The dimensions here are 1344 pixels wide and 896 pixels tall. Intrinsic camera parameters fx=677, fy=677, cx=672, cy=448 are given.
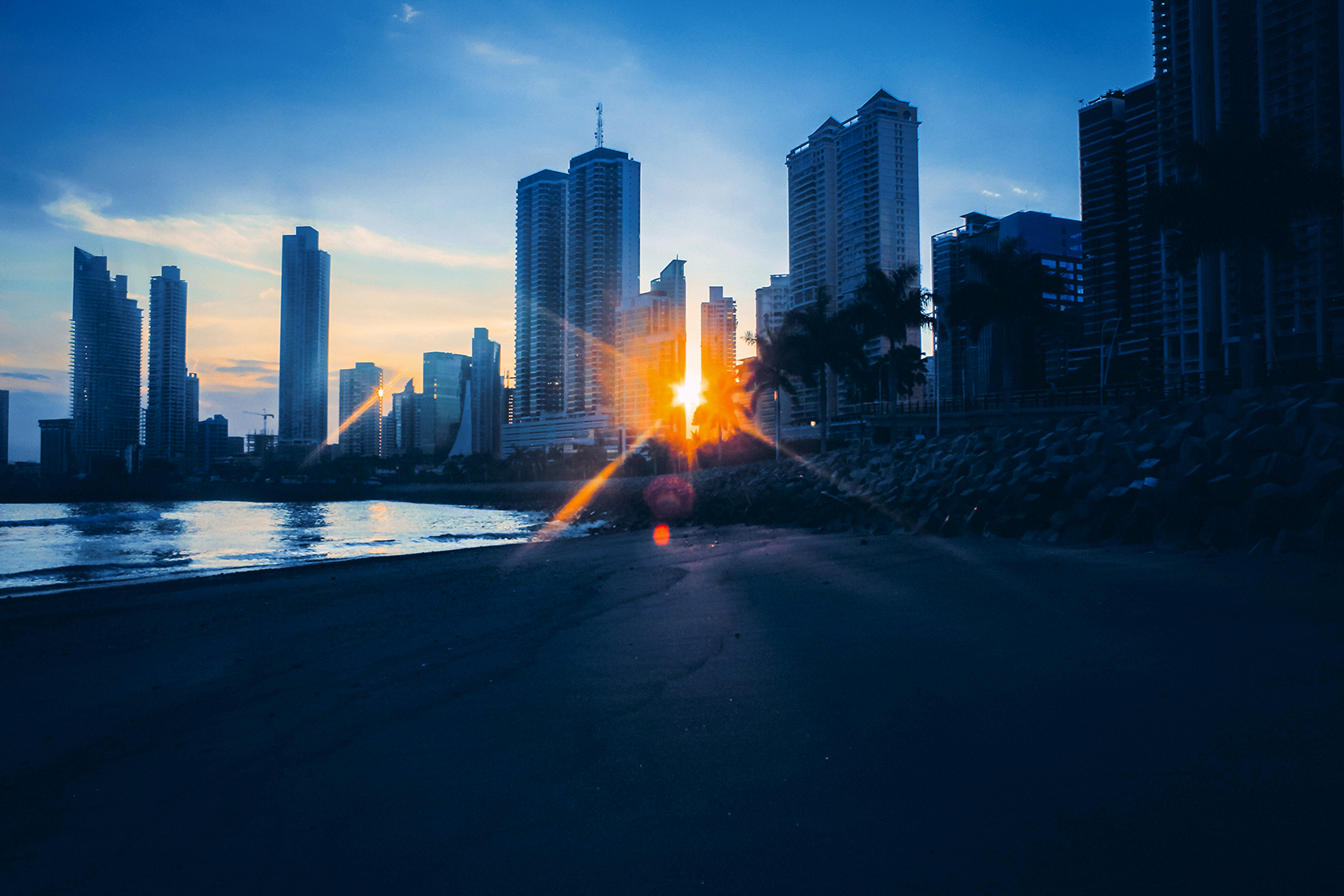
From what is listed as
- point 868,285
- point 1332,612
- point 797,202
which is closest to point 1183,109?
point 868,285

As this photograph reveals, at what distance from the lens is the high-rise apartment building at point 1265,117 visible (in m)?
41.7

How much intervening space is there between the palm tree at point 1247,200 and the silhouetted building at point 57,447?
181183 mm

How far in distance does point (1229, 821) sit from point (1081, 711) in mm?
1056

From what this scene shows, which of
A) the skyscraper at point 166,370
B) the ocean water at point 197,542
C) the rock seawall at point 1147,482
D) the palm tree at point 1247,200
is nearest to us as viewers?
the rock seawall at point 1147,482

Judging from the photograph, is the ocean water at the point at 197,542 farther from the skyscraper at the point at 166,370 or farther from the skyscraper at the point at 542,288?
the skyscraper at the point at 166,370

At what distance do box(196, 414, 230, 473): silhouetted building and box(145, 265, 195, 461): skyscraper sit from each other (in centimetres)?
872

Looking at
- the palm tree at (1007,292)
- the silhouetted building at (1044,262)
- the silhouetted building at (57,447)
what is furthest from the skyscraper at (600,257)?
the silhouetted building at (57,447)

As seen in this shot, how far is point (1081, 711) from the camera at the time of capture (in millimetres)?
3393

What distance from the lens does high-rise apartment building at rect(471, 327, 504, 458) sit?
570 feet

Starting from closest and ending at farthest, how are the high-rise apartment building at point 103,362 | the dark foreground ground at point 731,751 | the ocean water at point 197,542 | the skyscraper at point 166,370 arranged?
the dark foreground ground at point 731,751 → the ocean water at point 197,542 → the high-rise apartment building at point 103,362 → the skyscraper at point 166,370

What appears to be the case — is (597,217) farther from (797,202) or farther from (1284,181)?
(1284,181)

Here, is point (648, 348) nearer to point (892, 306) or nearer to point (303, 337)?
point (892, 306)

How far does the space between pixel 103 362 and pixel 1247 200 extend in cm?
19757

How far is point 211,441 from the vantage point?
181 metres
